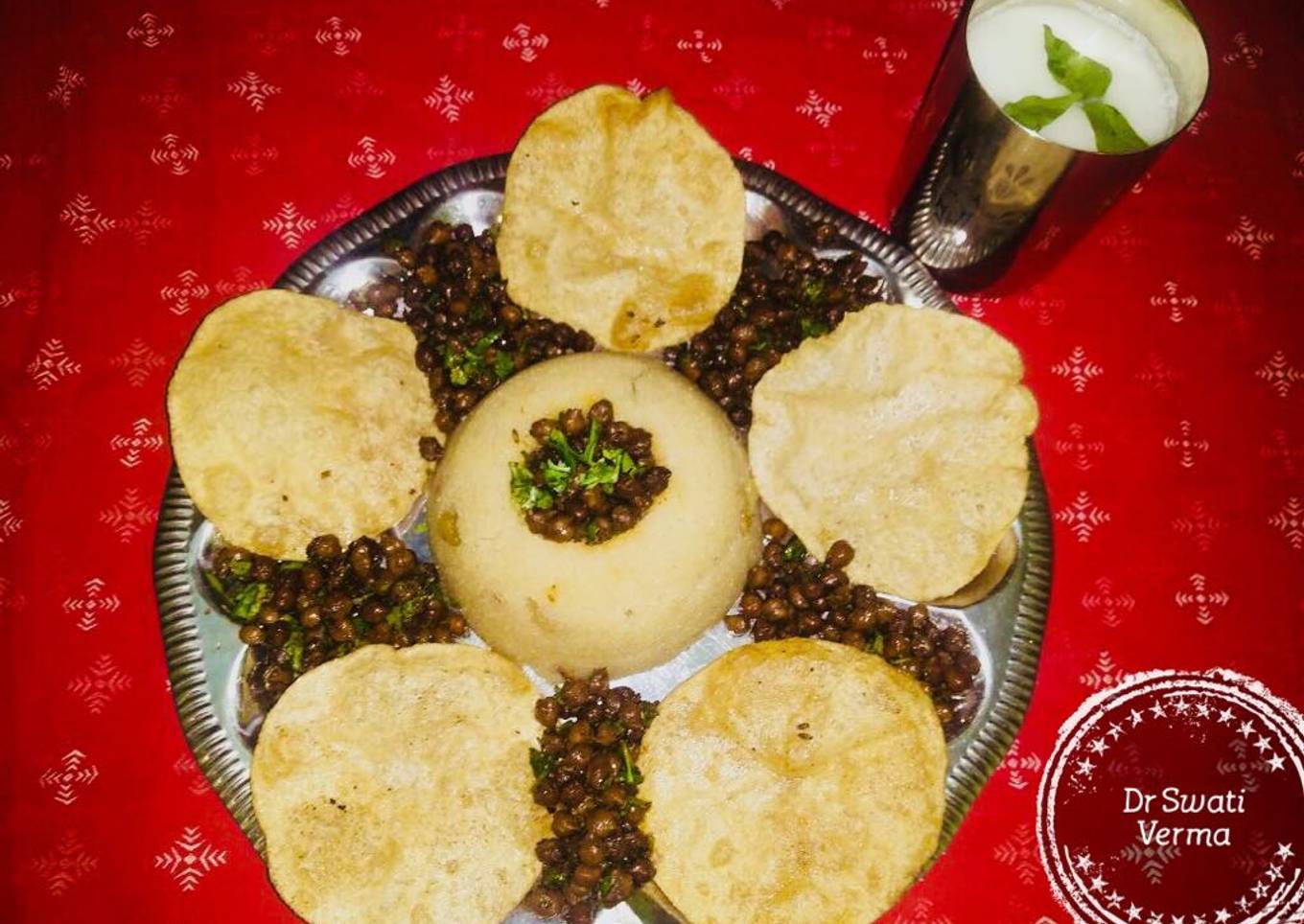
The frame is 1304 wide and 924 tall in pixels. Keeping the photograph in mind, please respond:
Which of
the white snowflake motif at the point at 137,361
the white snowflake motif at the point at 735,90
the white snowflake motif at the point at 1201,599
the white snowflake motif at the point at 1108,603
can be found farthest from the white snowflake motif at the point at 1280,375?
the white snowflake motif at the point at 137,361

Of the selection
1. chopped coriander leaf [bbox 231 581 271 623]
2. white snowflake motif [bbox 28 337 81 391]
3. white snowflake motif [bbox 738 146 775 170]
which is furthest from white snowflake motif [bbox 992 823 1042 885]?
white snowflake motif [bbox 28 337 81 391]

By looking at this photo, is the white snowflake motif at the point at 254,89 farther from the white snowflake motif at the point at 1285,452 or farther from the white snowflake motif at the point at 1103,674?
the white snowflake motif at the point at 1285,452

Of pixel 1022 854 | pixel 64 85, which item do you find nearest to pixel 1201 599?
pixel 1022 854

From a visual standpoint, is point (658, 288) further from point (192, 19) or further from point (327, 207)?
point (192, 19)

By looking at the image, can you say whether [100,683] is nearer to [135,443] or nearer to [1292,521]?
[135,443]

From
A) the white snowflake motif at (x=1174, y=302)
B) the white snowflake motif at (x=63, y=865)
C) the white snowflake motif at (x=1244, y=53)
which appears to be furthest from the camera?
the white snowflake motif at (x=1244, y=53)
